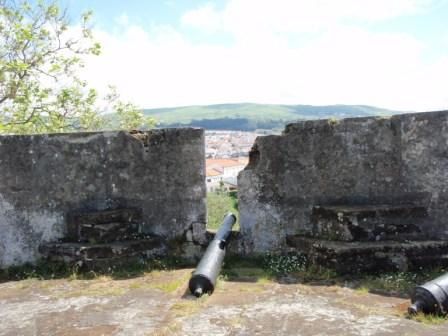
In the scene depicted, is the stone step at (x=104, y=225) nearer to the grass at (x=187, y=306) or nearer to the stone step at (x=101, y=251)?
the stone step at (x=101, y=251)

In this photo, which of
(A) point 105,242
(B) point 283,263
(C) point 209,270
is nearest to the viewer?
(C) point 209,270

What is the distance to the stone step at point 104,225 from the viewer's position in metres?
7.24

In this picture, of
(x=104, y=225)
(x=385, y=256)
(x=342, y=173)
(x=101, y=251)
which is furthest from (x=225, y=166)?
(x=385, y=256)

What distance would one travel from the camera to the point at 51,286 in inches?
254

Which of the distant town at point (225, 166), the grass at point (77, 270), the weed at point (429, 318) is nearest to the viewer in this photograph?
the weed at point (429, 318)

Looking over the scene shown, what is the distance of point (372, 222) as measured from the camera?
22.3 ft

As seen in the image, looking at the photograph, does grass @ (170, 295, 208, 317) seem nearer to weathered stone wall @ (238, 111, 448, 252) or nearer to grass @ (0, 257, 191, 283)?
grass @ (0, 257, 191, 283)

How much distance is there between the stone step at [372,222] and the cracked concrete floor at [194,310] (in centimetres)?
112

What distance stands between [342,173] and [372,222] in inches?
39.3

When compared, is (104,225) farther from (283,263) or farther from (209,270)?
(283,263)

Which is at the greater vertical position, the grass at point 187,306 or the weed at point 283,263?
the grass at point 187,306

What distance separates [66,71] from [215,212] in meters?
8.45

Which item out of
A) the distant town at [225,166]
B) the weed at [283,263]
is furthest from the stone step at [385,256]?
the distant town at [225,166]

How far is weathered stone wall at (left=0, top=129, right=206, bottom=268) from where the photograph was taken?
7.46m
